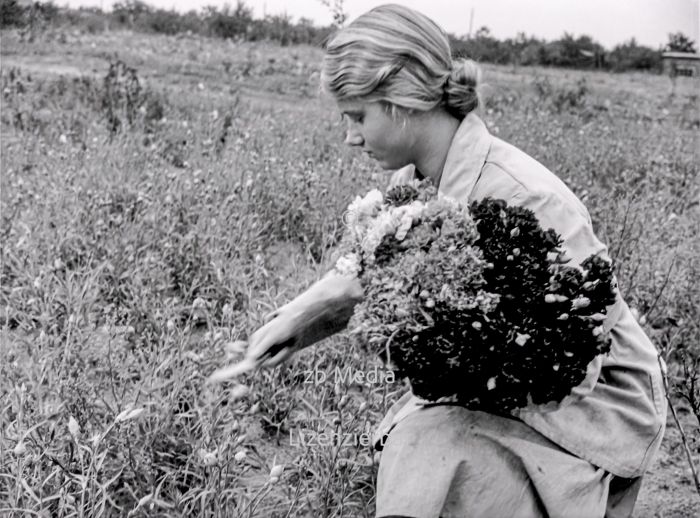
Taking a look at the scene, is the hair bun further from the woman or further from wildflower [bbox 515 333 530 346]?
wildflower [bbox 515 333 530 346]

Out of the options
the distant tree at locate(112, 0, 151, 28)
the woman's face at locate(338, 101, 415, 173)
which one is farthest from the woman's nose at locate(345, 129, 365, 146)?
the distant tree at locate(112, 0, 151, 28)

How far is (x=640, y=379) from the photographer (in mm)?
1941

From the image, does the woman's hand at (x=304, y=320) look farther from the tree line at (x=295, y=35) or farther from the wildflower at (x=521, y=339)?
the tree line at (x=295, y=35)

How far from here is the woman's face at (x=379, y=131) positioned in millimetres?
2008

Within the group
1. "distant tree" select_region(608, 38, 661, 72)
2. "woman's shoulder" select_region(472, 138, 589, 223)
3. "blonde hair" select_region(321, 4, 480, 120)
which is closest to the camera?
"woman's shoulder" select_region(472, 138, 589, 223)

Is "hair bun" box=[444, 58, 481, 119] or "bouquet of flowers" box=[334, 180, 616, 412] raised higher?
"hair bun" box=[444, 58, 481, 119]

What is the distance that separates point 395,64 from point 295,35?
19207 millimetres

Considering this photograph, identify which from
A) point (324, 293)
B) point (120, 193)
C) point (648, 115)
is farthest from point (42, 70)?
point (324, 293)

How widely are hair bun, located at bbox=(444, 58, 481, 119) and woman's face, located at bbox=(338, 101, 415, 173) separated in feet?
0.43

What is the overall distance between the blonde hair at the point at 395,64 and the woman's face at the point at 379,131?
0.03 metres

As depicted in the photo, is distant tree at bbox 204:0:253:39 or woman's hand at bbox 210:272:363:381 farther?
distant tree at bbox 204:0:253:39

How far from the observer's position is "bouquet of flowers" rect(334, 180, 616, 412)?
1.48m

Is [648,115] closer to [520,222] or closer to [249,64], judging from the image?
[249,64]

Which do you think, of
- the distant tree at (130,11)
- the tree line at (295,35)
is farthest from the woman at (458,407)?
the distant tree at (130,11)
